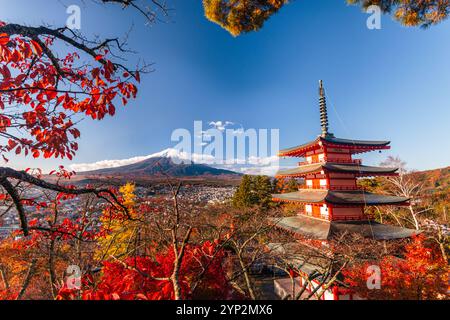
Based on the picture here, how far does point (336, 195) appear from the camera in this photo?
11.8m

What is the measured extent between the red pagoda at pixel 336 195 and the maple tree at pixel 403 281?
142cm

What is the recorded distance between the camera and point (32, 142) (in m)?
2.89

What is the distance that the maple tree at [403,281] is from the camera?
776cm

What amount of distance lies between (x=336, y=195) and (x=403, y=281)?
4.66 meters

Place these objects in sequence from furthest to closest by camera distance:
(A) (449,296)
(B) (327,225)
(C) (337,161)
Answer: (C) (337,161) → (B) (327,225) → (A) (449,296)

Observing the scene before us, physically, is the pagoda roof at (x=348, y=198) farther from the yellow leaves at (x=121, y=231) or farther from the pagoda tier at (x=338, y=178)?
the yellow leaves at (x=121, y=231)

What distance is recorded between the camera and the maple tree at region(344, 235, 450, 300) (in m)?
7.76

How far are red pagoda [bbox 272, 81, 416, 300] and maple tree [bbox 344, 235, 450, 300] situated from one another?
4.67 ft

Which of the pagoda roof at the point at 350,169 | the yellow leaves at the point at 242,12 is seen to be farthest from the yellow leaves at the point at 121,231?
the pagoda roof at the point at 350,169
